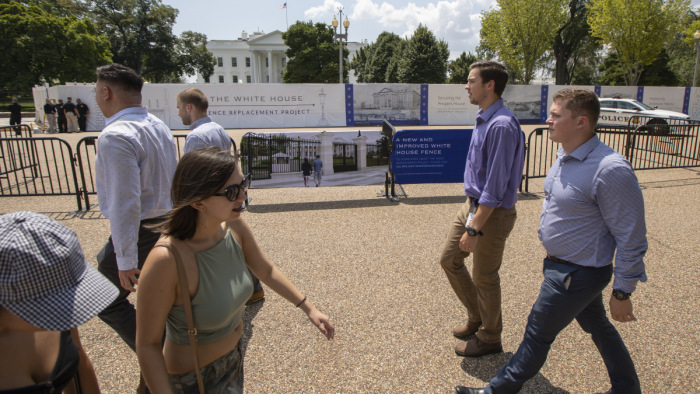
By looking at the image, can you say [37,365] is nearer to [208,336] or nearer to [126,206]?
[208,336]

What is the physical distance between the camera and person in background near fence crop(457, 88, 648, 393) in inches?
84.5

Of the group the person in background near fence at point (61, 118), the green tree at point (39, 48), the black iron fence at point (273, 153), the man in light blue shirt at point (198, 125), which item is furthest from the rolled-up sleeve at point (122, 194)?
the green tree at point (39, 48)

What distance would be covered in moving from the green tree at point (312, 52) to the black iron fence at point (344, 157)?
51479 mm

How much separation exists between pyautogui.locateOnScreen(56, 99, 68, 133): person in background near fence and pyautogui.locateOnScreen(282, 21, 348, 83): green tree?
39.4 meters

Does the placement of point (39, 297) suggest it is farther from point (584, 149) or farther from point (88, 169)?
point (88, 169)

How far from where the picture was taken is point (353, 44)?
119 metres

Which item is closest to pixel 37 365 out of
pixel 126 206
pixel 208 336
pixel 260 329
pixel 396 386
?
pixel 208 336

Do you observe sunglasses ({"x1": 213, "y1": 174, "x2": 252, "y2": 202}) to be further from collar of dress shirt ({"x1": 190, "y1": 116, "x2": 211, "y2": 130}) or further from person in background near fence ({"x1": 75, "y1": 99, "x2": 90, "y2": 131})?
person in background near fence ({"x1": 75, "y1": 99, "x2": 90, "y2": 131})

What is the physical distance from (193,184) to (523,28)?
3668 cm

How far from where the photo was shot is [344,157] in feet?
25.7

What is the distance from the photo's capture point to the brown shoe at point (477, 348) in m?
3.18

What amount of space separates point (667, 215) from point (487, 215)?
19.7 ft

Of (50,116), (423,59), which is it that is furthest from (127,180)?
(423,59)

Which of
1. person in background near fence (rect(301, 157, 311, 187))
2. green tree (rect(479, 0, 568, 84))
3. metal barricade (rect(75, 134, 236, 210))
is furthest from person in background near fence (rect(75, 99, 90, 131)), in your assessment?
green tree (rect(479, 0, 568, 84))
